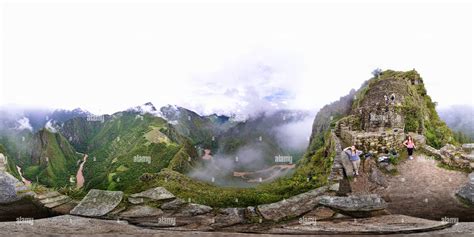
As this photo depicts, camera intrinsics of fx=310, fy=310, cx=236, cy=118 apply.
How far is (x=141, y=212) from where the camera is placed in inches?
331

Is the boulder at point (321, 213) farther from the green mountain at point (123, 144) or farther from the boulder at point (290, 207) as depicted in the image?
the green mountain at point (123, 144)

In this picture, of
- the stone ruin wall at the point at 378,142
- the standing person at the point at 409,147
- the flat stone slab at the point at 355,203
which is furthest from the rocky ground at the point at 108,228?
the standing person at the point at 409,147

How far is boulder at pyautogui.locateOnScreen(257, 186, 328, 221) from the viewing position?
8.44 metres

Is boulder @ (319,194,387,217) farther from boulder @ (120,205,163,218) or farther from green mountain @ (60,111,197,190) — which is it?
green mountain @ (60,111,197,190)

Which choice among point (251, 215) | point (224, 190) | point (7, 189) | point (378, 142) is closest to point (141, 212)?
point (224, 190)

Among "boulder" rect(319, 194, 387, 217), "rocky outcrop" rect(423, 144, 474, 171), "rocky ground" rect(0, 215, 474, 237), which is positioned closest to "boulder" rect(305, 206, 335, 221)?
"boulder" rect(319, 194, 387, 217)

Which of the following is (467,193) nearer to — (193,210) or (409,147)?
(409,147)

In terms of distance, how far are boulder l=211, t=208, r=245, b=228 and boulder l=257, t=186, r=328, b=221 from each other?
56 centimetres

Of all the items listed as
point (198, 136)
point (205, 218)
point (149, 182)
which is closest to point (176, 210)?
point (205, 218)

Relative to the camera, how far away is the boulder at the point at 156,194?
8984 mm

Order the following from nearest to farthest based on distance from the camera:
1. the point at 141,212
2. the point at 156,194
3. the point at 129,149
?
1. the point at 141,212
2. the point at 156,194
3. the point at 129,149

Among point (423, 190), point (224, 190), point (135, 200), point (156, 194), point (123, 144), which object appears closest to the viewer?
point (135, 200)

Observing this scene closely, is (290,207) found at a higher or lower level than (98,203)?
lower

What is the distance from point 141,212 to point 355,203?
589 centimetres
